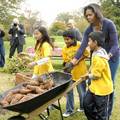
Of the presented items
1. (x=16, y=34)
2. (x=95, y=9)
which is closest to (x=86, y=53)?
(x=95, y=9)

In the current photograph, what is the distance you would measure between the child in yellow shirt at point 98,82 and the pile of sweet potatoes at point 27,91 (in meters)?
0.56

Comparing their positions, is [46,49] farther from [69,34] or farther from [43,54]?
[69,34]

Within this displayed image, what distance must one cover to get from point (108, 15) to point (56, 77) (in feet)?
66.6

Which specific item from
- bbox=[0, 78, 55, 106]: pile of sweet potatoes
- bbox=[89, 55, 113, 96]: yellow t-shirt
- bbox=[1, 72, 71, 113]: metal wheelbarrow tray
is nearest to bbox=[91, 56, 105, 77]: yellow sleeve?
bbox=[89, 55, 113, 96]: yellow t-shirt

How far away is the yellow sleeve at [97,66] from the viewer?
200 inches

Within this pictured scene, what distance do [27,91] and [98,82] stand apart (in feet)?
3.24

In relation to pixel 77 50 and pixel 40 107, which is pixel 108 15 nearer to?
pixel 77 50

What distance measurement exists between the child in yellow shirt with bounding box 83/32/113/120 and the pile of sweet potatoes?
56 cm

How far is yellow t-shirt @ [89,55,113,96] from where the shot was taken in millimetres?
5109

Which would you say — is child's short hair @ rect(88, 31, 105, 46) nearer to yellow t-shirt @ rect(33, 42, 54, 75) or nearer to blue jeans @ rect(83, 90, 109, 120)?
blue jeans @ rect(83, 90, 109, 120)

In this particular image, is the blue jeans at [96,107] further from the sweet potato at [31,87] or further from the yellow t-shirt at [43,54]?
the yellow t-shirt at [43,54]

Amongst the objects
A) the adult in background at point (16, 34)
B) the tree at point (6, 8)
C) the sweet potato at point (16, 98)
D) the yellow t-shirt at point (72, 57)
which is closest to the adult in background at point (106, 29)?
the yellow t-shirt at point (72, 57)

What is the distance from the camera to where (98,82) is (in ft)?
17.3

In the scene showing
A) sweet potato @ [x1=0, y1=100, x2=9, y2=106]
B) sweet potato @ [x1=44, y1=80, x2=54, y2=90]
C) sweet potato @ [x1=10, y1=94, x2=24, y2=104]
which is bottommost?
sweet potato @ [x1=0, y1=100, x2=9, y2=106]
